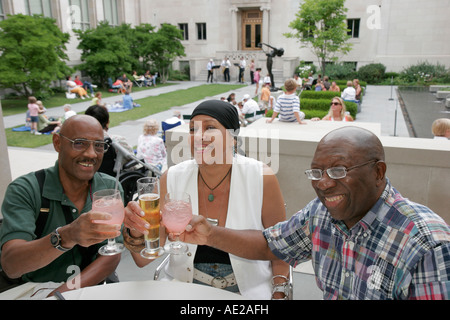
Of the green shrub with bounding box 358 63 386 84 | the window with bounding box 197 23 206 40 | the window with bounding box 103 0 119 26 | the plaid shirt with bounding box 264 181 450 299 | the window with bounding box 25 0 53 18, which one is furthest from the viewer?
the window with bounding box 197 23 206 40

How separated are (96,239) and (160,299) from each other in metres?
0.45

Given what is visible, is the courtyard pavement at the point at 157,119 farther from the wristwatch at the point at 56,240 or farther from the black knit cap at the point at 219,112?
the wristwatch at the point at 56,240

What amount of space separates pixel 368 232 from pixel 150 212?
1058 mm

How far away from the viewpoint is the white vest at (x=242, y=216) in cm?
250

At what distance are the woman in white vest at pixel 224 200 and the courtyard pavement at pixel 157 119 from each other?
1308 millimetres

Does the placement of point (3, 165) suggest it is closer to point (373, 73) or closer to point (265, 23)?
point (373, 73)

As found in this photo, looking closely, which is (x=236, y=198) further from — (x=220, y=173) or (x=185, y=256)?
(x=185, y=256)

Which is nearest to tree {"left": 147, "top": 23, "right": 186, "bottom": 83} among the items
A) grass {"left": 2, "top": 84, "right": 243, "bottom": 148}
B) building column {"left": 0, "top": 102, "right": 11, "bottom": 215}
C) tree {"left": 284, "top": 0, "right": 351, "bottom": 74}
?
grass {"left": 2, "top": 84, "right": 243, "bottom": 148}

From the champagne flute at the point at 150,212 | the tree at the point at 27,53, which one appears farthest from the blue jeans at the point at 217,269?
the tree at the point at 27,53

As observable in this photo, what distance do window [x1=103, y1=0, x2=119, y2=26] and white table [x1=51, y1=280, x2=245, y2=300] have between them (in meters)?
31.8

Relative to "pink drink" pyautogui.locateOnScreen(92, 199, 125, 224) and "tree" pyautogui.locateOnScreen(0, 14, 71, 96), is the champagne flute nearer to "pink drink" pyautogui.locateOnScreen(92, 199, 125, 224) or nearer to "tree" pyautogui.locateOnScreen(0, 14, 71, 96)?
"pink drink" pyautogui.locateOnScreen(92, 199, 125, 224)

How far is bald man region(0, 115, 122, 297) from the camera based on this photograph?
217 cm

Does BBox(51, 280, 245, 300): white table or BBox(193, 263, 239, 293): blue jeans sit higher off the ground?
BBox(51, 280, 245, 300): white table
